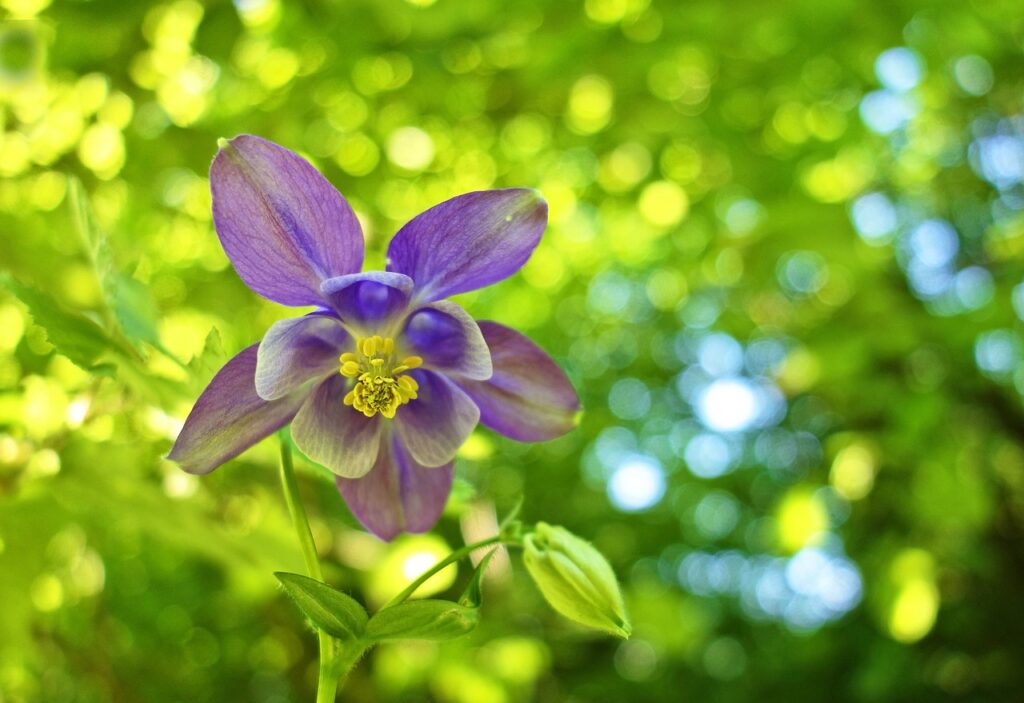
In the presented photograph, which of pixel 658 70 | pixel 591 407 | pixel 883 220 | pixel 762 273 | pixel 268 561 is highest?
pixel 658 70

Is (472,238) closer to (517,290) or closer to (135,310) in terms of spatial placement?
(135,310)

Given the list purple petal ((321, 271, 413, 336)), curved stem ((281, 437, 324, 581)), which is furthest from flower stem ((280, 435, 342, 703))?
purple petal ((321, 271, 413, 336))

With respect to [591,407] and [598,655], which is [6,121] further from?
[598,655]

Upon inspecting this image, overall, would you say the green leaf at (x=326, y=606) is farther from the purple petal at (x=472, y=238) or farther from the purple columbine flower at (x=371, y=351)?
the purple petal at (x=472, y=238)

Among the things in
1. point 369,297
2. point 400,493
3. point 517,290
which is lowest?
point 517,290

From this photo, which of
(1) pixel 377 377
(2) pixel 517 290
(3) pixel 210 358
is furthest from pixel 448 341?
(2) pixel 517 290

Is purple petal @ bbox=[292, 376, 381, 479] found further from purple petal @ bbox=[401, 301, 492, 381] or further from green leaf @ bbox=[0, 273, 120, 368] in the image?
green leaf @ bbox=[0, 273, 120, 368]

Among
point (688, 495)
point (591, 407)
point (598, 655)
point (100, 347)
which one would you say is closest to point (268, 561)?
point (100, 347)
